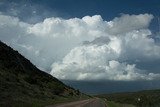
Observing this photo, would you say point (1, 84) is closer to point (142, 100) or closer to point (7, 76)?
point (7, 76)

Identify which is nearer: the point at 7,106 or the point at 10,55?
the point at 7,106

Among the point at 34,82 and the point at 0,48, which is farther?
the point at 0,48

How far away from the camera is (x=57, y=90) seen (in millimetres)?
105312

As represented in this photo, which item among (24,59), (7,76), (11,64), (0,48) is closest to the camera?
(7,76)

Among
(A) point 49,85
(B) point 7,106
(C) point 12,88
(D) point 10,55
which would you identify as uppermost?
(D) point 10,55

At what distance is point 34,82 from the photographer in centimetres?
9456

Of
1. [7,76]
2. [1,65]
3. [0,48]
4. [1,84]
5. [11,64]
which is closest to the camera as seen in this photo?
[1,84]

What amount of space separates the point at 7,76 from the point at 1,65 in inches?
488

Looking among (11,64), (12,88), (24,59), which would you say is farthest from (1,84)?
(24,59)

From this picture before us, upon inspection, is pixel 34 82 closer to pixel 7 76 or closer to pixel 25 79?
pixel 25 79

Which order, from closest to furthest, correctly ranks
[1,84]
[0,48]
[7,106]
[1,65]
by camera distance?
[7,106] < [1,84] < [1,65] < [0,48]

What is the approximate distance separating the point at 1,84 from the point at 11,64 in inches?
1239

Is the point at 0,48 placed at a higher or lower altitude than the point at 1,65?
higher

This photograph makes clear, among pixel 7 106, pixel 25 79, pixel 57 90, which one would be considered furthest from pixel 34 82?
pixel 7 106
